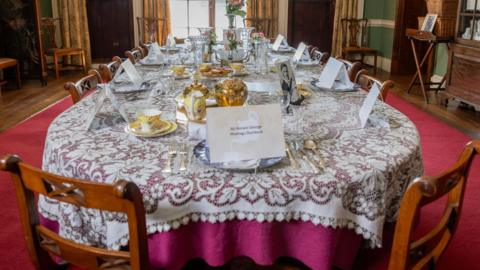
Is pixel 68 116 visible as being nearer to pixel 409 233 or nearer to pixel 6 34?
pixel 409 233

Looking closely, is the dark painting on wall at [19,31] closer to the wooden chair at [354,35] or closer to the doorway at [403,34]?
the wooden chair at [354,35]

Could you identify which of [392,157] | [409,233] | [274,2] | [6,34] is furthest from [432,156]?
[6,34]

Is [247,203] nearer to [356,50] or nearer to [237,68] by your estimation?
[237,68]

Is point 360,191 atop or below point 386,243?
atop

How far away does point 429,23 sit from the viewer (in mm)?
5191

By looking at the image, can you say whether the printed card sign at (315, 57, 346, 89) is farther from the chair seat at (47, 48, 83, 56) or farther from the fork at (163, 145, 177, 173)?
the chair seat at (47, 48, 83, 56)

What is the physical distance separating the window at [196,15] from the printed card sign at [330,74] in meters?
5.43

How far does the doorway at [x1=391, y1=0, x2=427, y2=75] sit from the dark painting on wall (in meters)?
5.09

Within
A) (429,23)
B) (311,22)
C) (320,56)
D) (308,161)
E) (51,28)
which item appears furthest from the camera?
(311,22)

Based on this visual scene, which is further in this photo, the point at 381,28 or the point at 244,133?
the point at 381,28

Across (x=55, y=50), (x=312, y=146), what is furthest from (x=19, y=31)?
(x=312, y=146)

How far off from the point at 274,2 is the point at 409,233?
273 inches

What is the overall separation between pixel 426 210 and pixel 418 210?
5.83ft

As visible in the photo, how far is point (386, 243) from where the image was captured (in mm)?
2014
